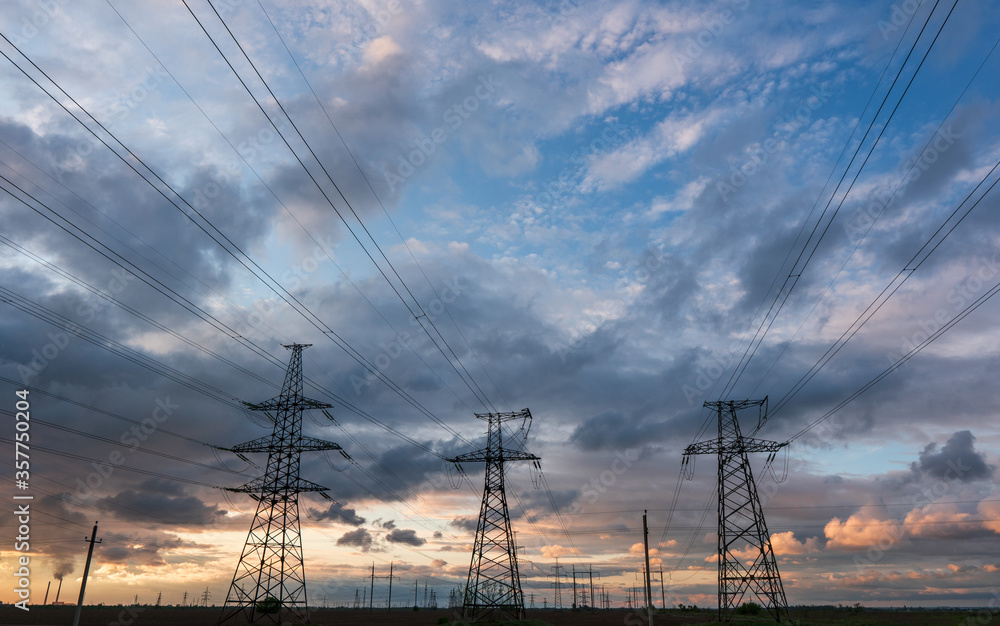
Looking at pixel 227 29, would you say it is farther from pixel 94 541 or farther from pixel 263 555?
pixel 94 541

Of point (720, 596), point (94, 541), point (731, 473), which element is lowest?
point (720, 596)

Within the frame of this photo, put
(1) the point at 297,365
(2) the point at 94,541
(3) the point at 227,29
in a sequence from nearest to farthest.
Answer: (3) the point at 227,29
(2) the point at 94,541
(1) the point at 297,365

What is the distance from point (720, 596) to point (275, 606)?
41.0 m

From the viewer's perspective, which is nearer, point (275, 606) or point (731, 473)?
point (275, 606)

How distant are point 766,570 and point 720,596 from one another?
6372 mm

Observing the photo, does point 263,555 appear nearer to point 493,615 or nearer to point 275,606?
point 275,606

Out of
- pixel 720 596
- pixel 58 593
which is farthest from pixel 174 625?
pixel 58 593

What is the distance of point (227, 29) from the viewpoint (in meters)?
14.7

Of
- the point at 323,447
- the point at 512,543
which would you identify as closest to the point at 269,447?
the point at 323,447

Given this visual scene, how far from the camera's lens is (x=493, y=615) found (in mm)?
59406

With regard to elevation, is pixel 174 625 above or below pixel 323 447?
below

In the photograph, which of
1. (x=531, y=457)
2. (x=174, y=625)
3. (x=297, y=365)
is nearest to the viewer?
(x=297, y=365)

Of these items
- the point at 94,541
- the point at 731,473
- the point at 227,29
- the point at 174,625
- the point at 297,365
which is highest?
the point at 297,365

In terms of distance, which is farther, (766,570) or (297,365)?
(297,365)
